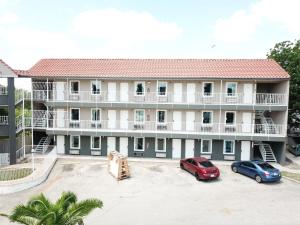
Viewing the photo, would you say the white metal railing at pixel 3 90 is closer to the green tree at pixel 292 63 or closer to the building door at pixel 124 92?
the building door at pixel 124 92

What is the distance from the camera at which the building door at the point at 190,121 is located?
85.8ft

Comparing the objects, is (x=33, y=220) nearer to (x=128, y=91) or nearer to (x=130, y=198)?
(x=130, y=198)

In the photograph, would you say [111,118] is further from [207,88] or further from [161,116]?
[207,88]

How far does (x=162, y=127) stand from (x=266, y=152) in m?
11.3

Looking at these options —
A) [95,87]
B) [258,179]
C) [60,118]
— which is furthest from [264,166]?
[60,118]

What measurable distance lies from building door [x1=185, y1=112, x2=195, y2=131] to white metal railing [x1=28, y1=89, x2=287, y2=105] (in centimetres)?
129

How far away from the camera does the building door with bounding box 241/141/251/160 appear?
2611 centimetres

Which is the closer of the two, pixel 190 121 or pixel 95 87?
pixel 190 121

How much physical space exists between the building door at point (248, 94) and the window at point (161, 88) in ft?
26.4

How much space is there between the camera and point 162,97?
26.2 meters

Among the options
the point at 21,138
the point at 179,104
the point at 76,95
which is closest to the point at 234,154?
the point at 179,104

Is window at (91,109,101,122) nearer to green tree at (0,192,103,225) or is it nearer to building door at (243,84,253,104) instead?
building door at (243,84,253,104)

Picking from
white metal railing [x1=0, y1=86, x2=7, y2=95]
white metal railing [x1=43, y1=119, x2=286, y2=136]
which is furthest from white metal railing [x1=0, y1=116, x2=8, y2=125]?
white metal railing [x1=43, y1=119, x2=286, y2=136]

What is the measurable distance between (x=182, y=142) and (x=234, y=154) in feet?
18.1
